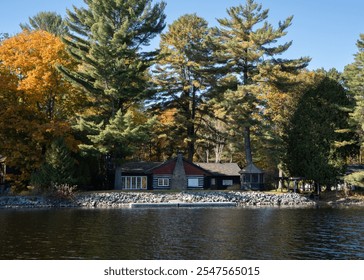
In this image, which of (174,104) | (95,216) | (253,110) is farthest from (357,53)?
(95,216)

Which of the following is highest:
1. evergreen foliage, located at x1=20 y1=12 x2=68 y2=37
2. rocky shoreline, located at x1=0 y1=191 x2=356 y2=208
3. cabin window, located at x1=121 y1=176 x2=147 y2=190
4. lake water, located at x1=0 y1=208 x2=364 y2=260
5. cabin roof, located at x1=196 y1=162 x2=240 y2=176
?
evergreen foliage, located at x1=20 y1=12 x2=68 y2=37

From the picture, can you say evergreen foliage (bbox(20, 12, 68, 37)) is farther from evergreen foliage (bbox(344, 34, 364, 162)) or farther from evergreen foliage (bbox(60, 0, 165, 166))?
evergreen foliage (bbox(344, 34, 364, 162))

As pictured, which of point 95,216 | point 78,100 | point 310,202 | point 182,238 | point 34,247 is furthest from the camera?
point 78,100

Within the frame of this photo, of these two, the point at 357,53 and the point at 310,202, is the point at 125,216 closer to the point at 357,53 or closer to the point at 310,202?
the point at 310,202

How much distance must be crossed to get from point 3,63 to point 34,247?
108 feet

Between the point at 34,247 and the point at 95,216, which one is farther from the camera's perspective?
the point at 95,216

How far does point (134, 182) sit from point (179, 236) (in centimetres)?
3072

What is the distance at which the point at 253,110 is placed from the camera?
52.7 meters

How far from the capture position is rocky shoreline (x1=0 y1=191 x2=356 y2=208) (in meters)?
41.0

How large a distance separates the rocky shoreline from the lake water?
28.1ft

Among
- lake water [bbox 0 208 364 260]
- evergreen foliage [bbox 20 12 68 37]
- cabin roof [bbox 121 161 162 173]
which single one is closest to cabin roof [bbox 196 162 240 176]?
cabin roof [bbox 121 161 162 173]

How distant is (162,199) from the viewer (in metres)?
44.2
